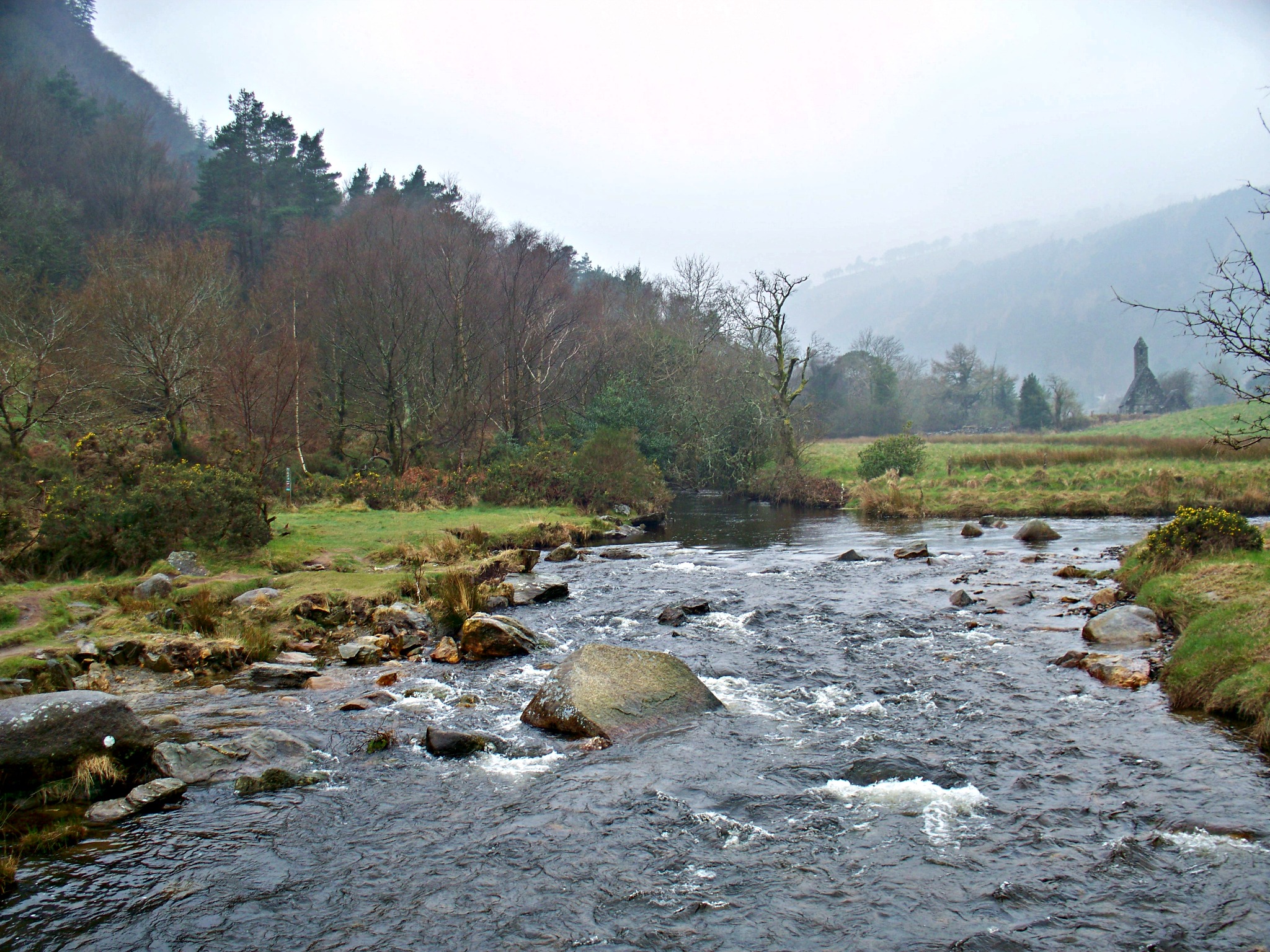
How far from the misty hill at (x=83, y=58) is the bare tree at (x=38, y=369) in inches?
2447

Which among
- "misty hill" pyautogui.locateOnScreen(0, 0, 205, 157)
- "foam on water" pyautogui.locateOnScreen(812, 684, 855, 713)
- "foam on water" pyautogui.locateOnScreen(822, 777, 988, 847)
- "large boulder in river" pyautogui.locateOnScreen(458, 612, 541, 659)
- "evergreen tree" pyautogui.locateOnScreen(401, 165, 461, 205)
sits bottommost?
"foam on water" pyautogui.locateOnScreen(822, 777, 988, 847)

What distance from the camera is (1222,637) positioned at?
31.8ft

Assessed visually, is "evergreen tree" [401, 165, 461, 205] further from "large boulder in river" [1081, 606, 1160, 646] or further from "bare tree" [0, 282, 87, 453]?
"large boulder in river" [1081, 606, 1160, 646]

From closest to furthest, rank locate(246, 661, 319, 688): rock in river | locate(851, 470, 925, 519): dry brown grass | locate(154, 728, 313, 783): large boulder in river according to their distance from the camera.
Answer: locate(154, 728, 313, 783): large boulder in river → locate(246, 661, 319, 688): rock in river → locate(851, 470, 925, 519): dry brown grass

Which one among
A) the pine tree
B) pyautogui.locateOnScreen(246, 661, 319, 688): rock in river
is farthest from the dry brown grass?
the pine tree

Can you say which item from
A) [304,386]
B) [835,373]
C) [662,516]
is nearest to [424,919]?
[662,516]

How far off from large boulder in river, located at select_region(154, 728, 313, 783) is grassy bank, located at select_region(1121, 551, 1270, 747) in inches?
397

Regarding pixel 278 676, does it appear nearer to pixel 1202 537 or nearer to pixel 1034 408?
pixel 1202 537

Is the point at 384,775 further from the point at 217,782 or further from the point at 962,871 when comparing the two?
the point at 962,871

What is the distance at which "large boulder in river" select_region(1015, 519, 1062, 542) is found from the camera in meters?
22.6

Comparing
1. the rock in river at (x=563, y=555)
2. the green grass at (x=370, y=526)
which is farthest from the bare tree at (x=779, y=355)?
the rock in river at (x=563, y=555)

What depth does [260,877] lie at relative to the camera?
5.85 m

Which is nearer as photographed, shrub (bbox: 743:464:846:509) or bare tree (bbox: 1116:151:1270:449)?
bare tree (bbox: 1116:151:1270:449)

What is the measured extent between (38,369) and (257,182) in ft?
154
